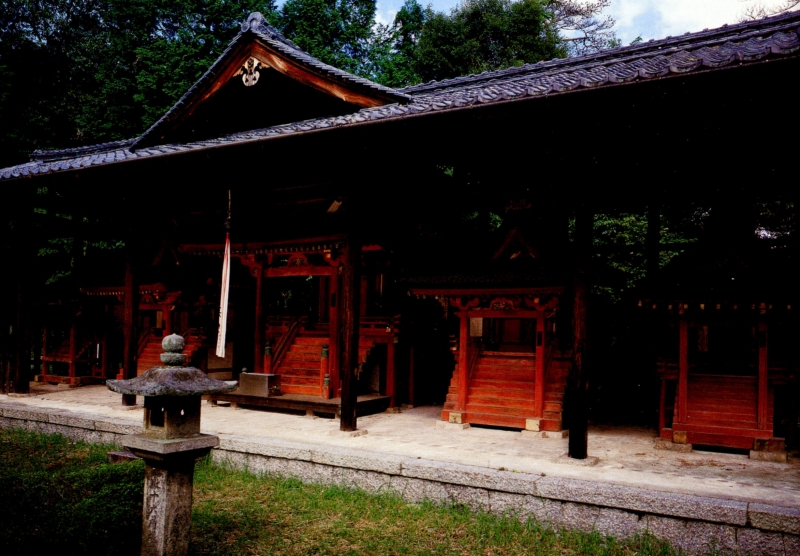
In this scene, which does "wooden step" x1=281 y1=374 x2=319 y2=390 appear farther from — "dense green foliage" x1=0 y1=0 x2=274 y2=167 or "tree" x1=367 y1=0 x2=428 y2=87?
"tree" x1=367 y1=0 x2=428 y2=87

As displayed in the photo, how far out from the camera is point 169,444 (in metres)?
4.86

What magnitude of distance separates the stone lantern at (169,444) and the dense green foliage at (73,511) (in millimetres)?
387

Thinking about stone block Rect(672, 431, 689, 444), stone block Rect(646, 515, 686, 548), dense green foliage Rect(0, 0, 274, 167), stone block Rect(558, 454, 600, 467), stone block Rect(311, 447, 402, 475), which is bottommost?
stone block Rect(646, 515, 686, 548)

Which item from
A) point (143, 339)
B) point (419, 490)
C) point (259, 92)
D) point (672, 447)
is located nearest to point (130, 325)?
point (143, 339)

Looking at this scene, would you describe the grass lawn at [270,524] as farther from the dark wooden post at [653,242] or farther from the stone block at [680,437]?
the dark wooden post at [653,242]

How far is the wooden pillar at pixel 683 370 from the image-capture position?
8289 millimetres

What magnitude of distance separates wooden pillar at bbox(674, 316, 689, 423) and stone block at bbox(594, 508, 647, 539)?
2.91 m

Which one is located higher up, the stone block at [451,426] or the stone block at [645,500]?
the stone block at [645,500]

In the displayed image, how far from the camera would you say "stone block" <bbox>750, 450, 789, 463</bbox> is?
7488 millimetres

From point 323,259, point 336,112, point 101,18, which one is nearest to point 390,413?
point 323,259

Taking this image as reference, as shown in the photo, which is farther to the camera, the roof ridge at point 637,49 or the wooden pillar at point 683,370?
the roof ridge at point 637,49

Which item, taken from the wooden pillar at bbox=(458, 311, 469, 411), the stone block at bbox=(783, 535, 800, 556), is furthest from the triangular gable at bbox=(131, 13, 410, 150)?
the stone block at bbox=(783, 535, 800, 556)

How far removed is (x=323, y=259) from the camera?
11.5 metres

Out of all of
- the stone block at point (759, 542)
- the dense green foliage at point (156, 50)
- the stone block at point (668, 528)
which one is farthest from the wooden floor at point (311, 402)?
the dense green foliage at point (156, 50)
